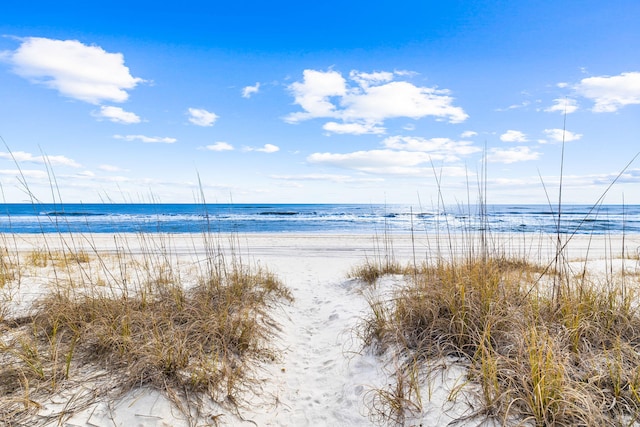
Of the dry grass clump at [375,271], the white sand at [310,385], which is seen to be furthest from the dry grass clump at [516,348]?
the dry grass clump at [375,271]

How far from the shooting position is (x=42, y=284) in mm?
4516

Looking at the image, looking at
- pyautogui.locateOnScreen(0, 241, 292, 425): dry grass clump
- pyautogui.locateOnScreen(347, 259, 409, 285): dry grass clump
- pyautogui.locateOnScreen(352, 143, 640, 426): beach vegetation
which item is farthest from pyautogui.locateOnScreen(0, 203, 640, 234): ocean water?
pyautogui.locateOnScreen(0, 241, 292, 425): dry grass clump

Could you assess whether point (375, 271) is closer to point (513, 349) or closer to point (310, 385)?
point (310, 385)

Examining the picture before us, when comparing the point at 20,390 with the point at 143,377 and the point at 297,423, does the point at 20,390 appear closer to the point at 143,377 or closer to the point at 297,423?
the point at 143,377

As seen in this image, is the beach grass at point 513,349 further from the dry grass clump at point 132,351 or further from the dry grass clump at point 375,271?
the dry grass clump at point 375,271

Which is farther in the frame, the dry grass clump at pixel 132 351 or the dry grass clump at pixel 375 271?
the dry grass clump at pixel 375 271

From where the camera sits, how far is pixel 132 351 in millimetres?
2721

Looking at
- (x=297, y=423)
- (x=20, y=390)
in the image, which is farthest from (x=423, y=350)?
(x=20, y=390)

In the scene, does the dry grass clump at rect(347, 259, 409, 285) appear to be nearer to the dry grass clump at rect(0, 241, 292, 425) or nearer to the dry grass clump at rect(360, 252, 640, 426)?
the dry grass clump at rect(360, 252, 640, 426)

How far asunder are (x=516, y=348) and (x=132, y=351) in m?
3.00

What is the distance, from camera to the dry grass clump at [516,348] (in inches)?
82.4

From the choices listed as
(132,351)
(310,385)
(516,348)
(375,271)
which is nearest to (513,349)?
(516,348)

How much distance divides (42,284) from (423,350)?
485cm

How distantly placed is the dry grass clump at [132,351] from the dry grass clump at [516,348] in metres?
1.25
